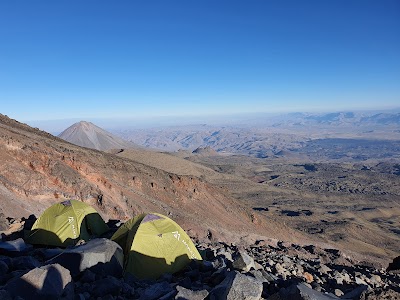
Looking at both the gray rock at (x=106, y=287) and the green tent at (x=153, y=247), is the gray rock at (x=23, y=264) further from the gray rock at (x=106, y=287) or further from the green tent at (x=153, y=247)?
the green tent at (x=153, y=247)

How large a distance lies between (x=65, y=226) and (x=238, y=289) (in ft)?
29.4

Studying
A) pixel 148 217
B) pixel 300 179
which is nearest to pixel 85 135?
pixel 300 179

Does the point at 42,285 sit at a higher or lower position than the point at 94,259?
higher

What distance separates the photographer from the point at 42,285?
6.01 m

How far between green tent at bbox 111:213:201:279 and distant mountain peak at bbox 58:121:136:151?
502ft

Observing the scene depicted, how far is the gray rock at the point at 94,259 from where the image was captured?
304 inches

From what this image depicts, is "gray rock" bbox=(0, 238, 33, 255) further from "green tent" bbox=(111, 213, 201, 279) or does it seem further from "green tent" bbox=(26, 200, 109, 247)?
"green tent" bbox=(111, 213, 201, 279)

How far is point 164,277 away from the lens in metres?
8.59

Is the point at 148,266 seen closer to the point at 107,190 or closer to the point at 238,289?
the point at 238,289

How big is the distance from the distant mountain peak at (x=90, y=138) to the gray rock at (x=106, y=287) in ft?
515

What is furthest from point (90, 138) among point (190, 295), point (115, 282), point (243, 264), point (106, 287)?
point (190, 295)

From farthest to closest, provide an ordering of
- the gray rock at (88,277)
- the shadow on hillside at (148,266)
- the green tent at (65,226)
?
the green tent at (65,226)
the shadow on hillside at (148,266)
the gray rock at (88,277)

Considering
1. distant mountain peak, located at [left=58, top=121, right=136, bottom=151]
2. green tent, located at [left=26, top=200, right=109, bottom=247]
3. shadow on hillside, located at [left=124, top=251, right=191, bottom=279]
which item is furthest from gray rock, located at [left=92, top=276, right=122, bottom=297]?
distant mountain peak, located at [left=58, top=121, right=136, bottom=151]

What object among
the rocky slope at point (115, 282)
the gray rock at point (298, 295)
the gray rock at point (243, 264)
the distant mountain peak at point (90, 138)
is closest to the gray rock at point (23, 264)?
the rocky slope at point (115, 282)
